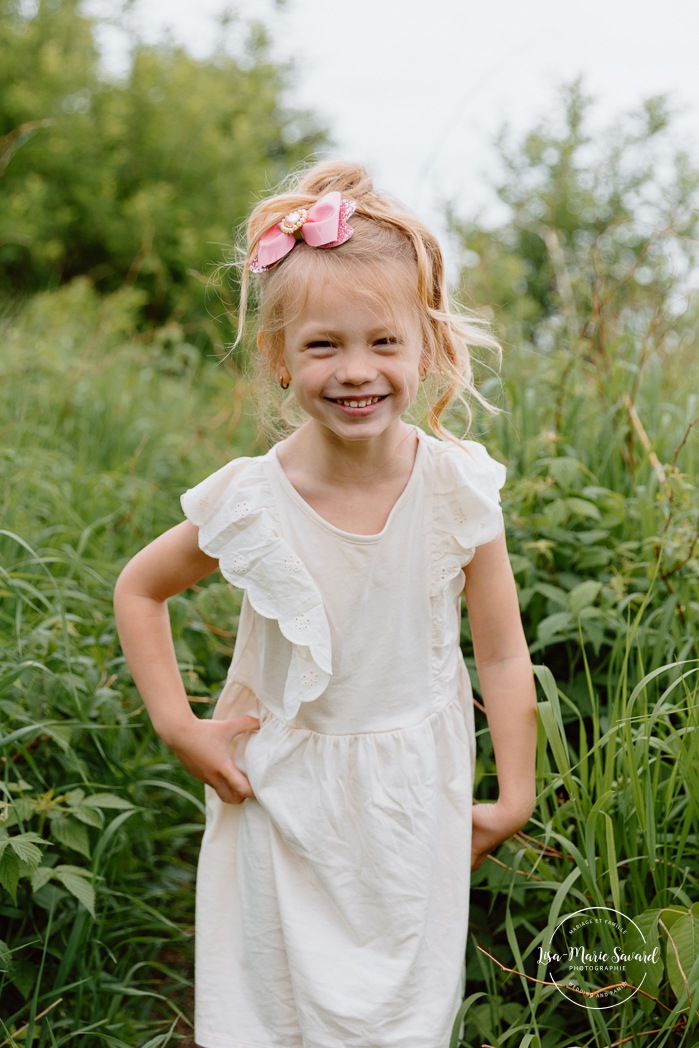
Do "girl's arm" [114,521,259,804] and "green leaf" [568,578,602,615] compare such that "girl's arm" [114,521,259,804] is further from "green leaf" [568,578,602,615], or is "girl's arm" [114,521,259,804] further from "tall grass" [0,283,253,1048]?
"green leaf" [568,578,602,615]

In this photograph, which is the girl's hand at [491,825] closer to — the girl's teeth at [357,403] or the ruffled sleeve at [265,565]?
the ruffled sleeve at [265,565]

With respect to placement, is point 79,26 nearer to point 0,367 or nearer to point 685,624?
point 0,367

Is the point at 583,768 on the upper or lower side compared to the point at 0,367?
lower

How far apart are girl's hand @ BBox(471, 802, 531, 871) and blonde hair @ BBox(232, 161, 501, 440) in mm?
653

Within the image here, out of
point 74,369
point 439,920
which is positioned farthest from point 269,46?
point 439,920

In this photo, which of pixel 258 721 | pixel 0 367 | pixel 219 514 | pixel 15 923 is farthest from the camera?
pixel 0 367

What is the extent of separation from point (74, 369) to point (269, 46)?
5097mm

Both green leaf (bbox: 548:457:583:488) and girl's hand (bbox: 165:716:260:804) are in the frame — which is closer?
girl's hand (bbox: 165:716:260:804)

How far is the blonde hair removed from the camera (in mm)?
1663

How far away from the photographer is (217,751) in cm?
186

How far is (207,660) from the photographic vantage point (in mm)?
2797

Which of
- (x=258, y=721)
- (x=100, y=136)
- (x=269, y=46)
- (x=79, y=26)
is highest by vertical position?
(x=269, y=46)

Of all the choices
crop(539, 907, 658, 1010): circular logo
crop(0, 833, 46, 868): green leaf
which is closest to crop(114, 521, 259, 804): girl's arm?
crop(0, 833, 46, 868): green leaf

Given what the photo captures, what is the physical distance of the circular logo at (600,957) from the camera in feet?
5.61
